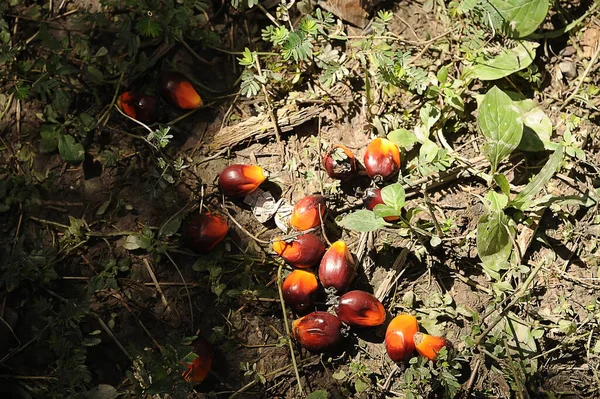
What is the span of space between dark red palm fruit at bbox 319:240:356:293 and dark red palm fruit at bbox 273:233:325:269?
52 mm

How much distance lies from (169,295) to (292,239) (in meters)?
0.63

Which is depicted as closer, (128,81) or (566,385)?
(566,385)

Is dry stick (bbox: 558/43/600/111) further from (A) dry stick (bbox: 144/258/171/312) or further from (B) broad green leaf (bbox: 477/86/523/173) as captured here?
(A) dry stick (bbox: 144/258/171/312)

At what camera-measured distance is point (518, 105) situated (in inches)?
118

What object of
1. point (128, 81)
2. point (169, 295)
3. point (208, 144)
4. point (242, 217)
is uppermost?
point (128, 81)

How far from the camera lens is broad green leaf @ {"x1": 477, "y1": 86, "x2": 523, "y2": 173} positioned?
9.04 feet

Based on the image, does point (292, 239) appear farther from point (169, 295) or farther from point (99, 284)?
point (99, 284)

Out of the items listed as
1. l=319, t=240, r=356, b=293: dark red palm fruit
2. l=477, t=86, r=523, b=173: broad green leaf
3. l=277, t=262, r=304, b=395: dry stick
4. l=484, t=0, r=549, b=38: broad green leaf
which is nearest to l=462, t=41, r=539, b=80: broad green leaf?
l=484, t=0, r=549, b=38: broad green leaf

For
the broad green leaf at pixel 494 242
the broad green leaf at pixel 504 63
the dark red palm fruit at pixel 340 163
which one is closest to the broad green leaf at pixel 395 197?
the dark red palm fruit at pixel 340 163

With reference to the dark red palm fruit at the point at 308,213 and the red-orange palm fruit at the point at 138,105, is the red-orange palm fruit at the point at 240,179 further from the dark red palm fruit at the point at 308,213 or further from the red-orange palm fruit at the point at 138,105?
the red-orange palm fruit at the point at 138,105

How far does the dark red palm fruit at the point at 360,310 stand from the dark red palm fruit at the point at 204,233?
63 centimetres

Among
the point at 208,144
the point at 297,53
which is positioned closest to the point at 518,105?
the point at 297,53

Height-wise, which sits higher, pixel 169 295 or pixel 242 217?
pixel 242 217

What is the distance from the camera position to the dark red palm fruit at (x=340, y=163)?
9.35 feet
